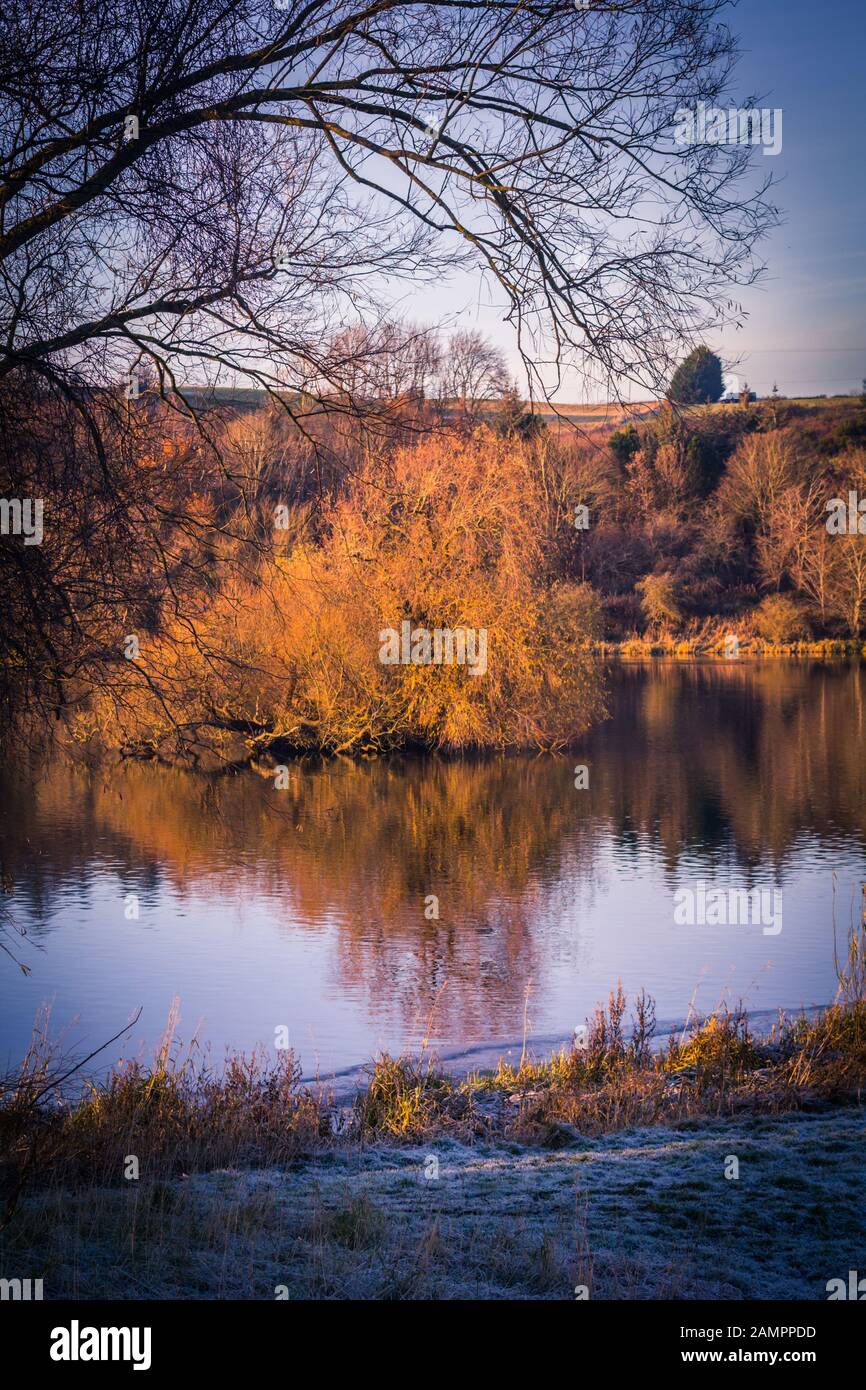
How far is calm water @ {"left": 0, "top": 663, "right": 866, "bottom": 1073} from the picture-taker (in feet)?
36.6

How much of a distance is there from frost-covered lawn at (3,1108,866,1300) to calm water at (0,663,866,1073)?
2.33m

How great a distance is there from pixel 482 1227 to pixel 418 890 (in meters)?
10.6

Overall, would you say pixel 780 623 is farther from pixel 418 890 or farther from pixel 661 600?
pixel 418 890

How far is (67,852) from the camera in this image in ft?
58.3

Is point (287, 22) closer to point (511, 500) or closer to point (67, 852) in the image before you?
point (67, 852)

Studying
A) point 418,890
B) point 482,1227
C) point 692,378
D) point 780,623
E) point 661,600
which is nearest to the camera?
point 482,1227

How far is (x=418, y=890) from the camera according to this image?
1565 centimetres

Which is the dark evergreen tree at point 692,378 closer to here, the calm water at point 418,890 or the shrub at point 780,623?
the calm water at point 418,890

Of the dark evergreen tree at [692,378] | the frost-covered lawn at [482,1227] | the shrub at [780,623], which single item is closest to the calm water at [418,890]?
the frost-covered lawn at [482,1227]

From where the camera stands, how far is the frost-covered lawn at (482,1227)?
438 cm

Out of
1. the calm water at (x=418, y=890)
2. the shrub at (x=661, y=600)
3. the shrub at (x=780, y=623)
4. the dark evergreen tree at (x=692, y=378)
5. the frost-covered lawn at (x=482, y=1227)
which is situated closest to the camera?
the frost-covered lawn at (x=482, y=1227)

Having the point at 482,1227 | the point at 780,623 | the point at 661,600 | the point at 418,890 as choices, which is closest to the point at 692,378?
the point at 482,1227

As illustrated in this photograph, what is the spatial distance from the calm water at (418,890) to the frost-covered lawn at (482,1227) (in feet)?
7.65

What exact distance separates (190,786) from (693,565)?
35.4 m
